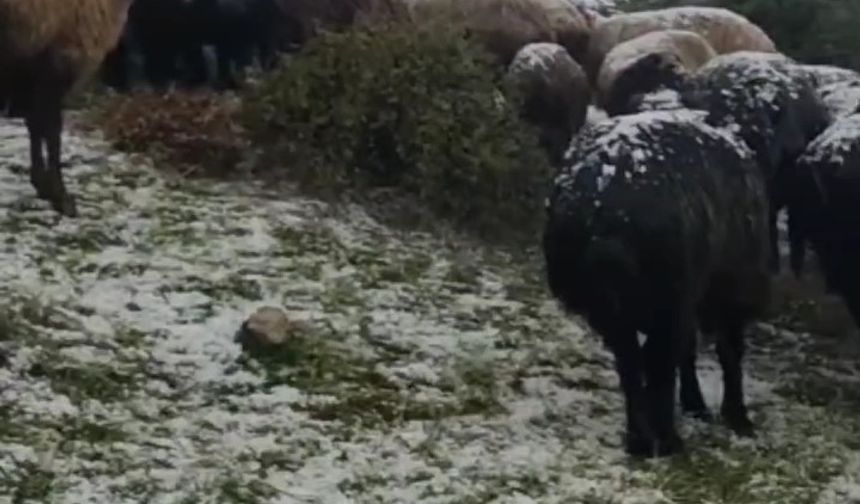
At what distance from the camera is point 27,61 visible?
345 inches

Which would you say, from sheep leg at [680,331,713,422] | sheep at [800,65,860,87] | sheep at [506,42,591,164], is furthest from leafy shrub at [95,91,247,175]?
sheep leg at [680,331,713,422]

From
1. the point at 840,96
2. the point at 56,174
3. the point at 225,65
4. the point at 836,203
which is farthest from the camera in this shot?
the point at 225,65

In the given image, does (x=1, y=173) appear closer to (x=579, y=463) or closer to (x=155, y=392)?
(x=155, y=392)

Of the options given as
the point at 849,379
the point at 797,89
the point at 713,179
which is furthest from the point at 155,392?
the point at 797,89

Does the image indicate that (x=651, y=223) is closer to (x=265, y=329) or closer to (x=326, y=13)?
(x=265, y=329)

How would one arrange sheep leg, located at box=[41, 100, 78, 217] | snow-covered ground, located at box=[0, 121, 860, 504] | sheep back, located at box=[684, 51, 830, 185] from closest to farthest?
snow-covered ground, located at box=[0, 121, 860, 504] → sheep leg, located at box=[41, 100, 78, 217] → sheep back, located at box=[684, 51, 830, 185]

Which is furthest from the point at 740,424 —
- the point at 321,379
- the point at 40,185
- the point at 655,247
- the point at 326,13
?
the point at 326,13

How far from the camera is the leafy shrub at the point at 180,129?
420 inches

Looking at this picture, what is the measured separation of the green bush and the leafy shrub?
229 mm

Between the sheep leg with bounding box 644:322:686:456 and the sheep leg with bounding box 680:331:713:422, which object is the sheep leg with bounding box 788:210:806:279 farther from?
the sheep leg with bounding box 644:322:686:456

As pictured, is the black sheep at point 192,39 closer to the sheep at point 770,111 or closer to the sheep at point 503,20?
the sheep at point 503,20

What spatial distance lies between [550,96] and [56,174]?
366 centimetres

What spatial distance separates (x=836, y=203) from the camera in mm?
8109

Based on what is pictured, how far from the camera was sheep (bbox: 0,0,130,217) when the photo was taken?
8.60 m
